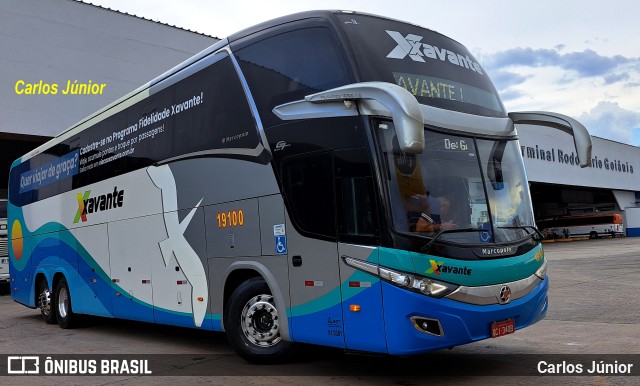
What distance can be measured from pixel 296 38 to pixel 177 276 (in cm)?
384

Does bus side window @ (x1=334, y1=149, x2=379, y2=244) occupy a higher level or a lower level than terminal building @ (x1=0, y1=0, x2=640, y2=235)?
lower

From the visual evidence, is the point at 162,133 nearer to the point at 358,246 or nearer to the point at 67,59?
the point at 358,246

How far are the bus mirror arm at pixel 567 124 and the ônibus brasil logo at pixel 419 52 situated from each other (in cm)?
82

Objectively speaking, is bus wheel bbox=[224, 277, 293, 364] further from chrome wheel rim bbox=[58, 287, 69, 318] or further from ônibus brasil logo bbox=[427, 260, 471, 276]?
chrome wheel rim bbox=[58, 287, 69, 318]

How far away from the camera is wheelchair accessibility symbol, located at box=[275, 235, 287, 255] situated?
7.05m

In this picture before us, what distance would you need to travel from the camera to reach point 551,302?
1346cm

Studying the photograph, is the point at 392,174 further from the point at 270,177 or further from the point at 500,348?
the point at 500,348

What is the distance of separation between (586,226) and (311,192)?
6153 cm

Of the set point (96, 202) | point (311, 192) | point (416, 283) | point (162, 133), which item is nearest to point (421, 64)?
point (311, 192)

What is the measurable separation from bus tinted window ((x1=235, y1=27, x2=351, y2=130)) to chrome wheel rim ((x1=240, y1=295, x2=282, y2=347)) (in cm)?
211

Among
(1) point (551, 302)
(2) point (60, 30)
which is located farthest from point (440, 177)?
(2) point (60, 30)

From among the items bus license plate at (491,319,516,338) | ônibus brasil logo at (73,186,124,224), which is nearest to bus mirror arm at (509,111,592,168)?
bus license plate at (491,319,516,338)

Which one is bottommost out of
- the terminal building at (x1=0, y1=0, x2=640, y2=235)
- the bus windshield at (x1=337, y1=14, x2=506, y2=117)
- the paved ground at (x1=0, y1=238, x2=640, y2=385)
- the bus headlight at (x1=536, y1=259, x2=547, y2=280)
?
the paved ground at (x1=0, y1=238, x2=640, y2=385)

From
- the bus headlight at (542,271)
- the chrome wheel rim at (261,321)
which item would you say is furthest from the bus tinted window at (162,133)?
the bus headlight at (542,271)
